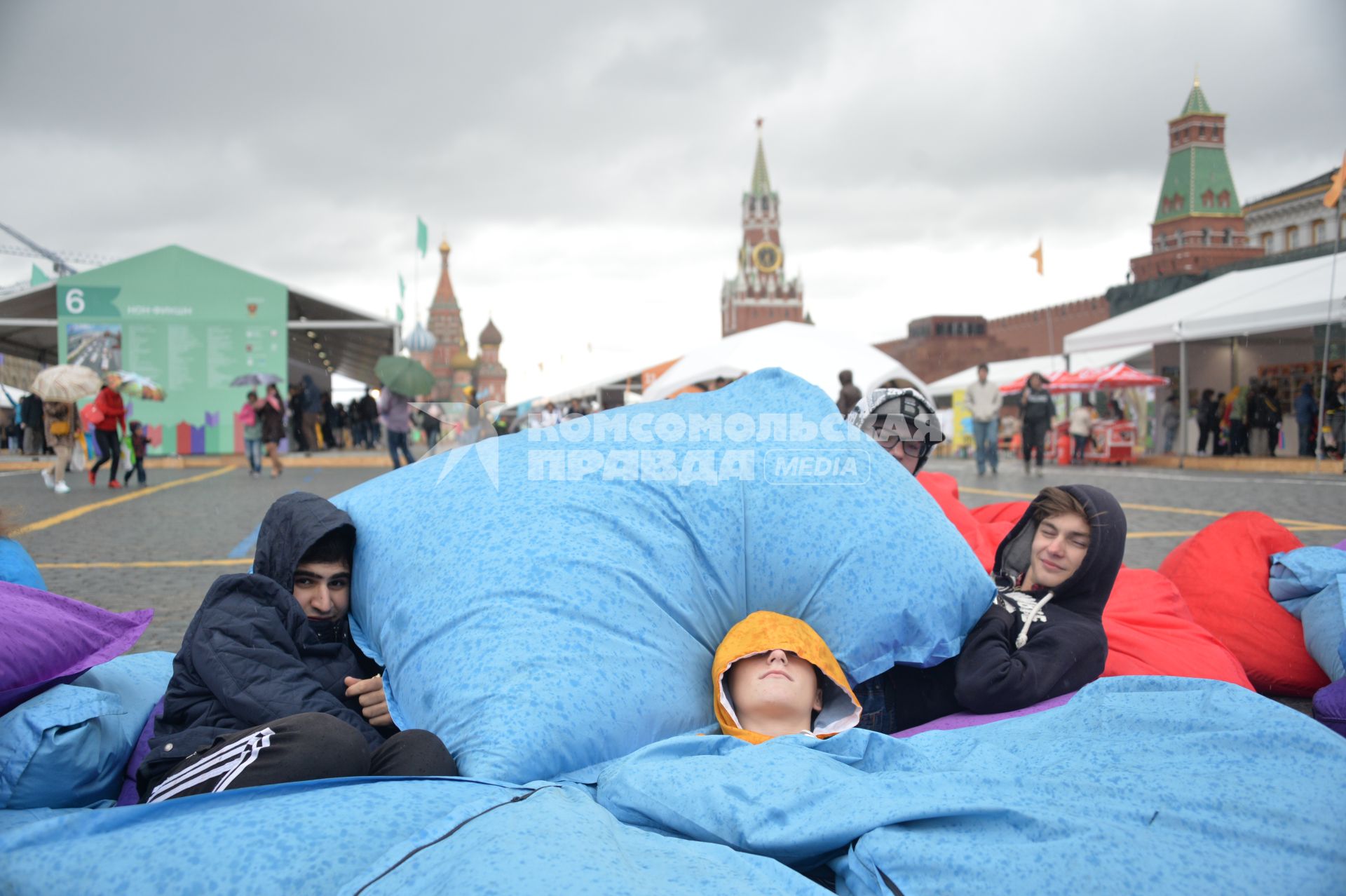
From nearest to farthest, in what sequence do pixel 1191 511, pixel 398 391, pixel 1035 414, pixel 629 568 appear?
pixel 629 568, pixel 1191 511, pixel 398 391, pixel 1035 414

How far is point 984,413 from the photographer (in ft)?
40.9

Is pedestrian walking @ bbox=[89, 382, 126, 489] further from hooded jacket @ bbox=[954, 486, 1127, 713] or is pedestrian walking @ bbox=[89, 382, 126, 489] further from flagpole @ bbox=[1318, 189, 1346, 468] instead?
flagpole @ bbox=[1318, 189, 1346, 468]

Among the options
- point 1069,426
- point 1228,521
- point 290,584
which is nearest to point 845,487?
point 290,584

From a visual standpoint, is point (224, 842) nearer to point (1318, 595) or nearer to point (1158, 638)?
point (1158, 638)

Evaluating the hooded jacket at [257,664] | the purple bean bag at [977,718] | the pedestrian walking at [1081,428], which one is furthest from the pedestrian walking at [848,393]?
the hooded jacket at [257,664]

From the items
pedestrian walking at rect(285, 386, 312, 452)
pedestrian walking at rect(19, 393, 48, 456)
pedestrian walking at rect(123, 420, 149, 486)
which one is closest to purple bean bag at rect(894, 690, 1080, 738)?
pedestrian walking at rect(123, 420, 149, 486)

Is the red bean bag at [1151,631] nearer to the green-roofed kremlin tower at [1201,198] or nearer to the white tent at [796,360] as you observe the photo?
the white tent at [796,360]

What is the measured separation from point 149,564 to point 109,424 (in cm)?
650

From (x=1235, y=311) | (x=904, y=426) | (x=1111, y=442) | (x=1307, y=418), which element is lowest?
(x=1111, y=442)

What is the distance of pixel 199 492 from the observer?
10.1 m

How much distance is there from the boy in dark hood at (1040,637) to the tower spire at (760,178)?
9370 centimetres

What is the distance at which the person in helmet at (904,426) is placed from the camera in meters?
3.20

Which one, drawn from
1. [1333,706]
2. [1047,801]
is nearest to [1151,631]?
[1333,706]

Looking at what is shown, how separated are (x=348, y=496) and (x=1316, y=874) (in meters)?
2.01
